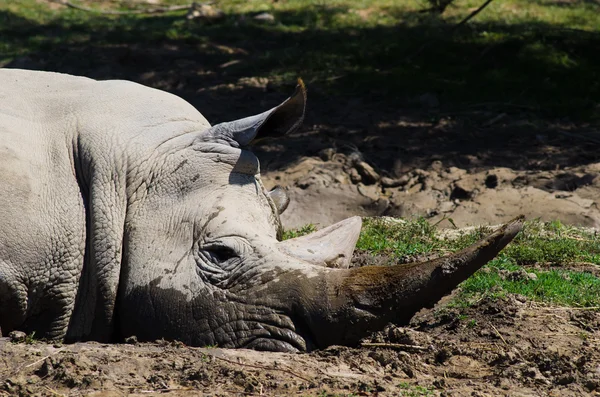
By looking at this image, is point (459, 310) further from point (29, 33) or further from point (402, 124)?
point (29, 33)

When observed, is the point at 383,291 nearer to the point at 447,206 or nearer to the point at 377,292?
the point at 377,292

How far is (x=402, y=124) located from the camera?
9.49 meters

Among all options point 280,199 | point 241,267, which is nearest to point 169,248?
point 241,267

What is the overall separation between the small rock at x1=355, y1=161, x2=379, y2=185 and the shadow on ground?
214 millimetres

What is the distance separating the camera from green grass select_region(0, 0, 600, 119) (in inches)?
411

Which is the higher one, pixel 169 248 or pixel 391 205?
pixel 169 248

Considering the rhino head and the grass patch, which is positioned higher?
the rhino head

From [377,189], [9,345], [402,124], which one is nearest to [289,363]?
[9,345]

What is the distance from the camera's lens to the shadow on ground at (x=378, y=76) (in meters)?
8.89

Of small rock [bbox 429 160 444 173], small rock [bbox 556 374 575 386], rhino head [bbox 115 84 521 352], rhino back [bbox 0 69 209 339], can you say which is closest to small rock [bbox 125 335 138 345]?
rhino head [bbox 115 84 521 352]

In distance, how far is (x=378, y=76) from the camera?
10.9 metres

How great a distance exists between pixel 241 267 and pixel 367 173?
390 centimetres

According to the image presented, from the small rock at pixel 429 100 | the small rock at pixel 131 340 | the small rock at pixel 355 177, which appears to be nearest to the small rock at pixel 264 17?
the small rock at pixel 429 100

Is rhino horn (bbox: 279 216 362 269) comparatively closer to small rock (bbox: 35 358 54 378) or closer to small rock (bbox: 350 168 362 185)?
small rock (bbox: 35 358 54 378)
